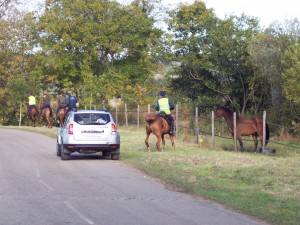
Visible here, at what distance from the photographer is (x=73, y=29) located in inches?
1761

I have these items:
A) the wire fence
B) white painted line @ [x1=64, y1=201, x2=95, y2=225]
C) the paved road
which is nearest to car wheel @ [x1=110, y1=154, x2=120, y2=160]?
the paved road

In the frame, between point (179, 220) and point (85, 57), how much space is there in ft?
116

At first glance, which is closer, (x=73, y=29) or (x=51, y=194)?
(x=51, y=194)

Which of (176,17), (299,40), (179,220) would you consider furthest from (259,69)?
(179,220)

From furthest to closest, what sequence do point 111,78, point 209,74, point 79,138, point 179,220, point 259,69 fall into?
point 111,78, point 209,74, point 259,69, point 79,138, point 179,220

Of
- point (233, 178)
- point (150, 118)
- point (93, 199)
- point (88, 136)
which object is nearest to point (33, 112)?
point (150, 118)

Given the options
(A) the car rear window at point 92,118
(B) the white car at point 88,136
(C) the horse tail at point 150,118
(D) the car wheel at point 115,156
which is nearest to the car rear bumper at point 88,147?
(B) the white car at point 88,136

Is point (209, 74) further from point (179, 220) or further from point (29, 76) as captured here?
point (179, 220)

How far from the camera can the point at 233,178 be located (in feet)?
51.9

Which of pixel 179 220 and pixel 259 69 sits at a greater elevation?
pixel 259 69

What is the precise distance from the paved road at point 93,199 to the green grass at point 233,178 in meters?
0.50

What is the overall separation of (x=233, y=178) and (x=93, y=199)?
14.6 feet

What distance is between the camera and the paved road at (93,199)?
420 inches

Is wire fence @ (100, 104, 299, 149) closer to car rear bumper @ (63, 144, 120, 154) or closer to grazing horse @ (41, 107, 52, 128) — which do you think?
grazing horse @ (41, 107, 52, 128)
